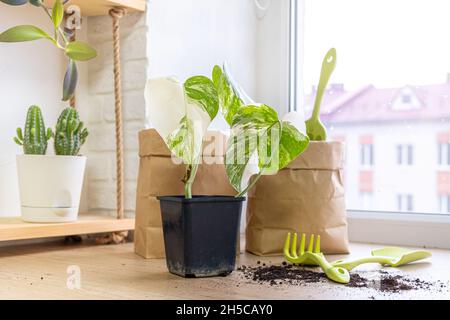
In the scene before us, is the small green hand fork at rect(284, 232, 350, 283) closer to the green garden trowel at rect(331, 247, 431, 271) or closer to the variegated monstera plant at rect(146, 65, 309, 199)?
the green garden trowel at rect(331, 247, 431, 271)

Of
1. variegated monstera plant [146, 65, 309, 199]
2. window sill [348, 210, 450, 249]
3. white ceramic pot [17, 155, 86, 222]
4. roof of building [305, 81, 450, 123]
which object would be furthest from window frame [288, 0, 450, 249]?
white ceramic pot [17, 155, 86, 222]

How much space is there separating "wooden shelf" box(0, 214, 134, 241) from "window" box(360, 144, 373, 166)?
64 cm

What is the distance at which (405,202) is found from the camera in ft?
5.14

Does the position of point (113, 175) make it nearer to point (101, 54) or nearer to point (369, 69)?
point (101, 54)

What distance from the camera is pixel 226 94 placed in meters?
1.03

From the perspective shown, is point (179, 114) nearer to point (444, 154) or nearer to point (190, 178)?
point (190, 178)

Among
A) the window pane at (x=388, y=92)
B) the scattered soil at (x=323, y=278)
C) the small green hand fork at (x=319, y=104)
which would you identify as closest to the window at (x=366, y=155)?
the window pane at (x=388, y=92)

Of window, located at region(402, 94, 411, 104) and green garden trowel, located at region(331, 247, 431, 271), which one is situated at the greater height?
window, located at region(402, 94, 411, 104)

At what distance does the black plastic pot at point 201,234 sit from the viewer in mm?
988

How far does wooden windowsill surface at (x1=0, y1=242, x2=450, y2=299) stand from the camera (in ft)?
2.89

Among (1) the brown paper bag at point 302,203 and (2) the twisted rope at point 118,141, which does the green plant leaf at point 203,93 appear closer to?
(1) the brown paper bag at point 302,203
